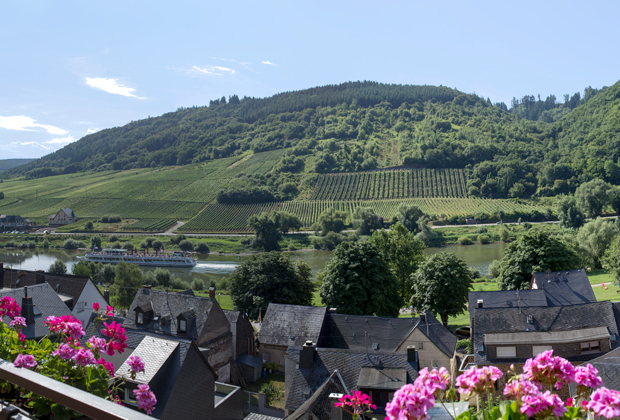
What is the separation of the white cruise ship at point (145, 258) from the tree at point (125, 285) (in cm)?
3174

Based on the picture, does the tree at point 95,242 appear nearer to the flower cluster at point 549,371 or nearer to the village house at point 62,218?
the village house at point 62,218

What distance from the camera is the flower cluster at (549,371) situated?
3566 millimetres

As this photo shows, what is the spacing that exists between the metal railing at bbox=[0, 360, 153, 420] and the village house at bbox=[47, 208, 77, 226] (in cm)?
12839

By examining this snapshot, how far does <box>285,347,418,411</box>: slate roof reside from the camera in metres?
22.2

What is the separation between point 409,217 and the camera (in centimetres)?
10125

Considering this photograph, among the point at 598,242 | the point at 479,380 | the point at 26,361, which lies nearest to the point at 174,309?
the point at 26,361

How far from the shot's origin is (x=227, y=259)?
296 feet

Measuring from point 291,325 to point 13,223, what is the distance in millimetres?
109046

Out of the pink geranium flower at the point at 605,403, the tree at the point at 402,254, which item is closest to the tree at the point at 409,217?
the tree at the point at 402,254

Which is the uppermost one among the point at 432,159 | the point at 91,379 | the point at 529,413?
the point at 432,159

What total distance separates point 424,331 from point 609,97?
7150 inches

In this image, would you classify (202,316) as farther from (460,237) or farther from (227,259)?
(460,237)

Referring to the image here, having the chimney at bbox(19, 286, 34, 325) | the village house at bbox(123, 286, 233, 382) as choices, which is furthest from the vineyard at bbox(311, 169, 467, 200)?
the chimney at bbox(19, 286, 34, 325)

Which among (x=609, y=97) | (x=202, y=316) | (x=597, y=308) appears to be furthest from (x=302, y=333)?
(x=609, y=97)
